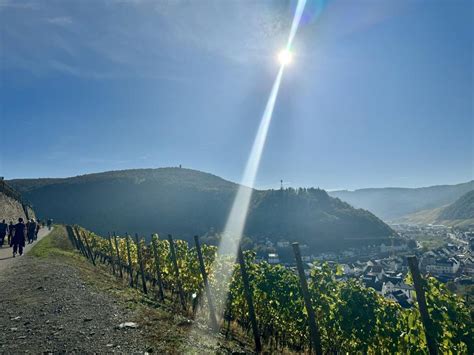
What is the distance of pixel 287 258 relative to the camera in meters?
116

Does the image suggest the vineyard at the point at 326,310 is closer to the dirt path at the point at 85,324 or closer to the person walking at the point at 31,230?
the dirt path at the point at 85,324

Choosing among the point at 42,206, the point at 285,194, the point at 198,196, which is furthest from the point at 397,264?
the point at 42,206

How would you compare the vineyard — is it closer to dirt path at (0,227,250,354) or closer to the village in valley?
dirt path at (0,227,250,354)

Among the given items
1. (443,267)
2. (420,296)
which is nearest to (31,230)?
(420,296)

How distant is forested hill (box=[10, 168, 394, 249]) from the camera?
14325 cm

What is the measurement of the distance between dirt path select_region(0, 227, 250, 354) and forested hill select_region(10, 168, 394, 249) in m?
122

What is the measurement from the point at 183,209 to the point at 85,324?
Answer: 152m

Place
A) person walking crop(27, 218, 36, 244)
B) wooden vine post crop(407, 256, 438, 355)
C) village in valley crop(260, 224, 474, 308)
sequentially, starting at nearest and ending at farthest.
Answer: wooden vine post crop(407, 256, 438, 355) < person walking crop(27, 218, 36, 244) < village in valley crop(260, 224, 474, 308)

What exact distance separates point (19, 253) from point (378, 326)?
2283 centimetres

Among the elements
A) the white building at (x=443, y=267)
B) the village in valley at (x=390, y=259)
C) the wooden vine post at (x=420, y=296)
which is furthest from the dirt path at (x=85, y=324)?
the white building at (x=443, y=267)

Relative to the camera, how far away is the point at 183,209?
158 metres

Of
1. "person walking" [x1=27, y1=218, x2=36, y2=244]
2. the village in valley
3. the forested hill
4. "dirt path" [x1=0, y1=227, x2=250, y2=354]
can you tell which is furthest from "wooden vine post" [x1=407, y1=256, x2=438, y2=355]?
the forested hill

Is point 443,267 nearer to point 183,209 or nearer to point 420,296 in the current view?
point 183,209

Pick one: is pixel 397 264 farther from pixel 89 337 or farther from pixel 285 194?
pixel 89 337
